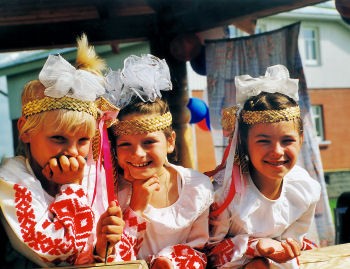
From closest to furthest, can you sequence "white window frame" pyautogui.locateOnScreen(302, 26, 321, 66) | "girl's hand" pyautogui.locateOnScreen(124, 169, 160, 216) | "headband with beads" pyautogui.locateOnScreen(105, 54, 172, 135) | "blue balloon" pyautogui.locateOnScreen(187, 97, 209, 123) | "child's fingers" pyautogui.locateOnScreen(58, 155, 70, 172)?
1. "child's fingers" pyautogui.locateOnScreen(58, 155, 70, 172)
2. "girl's hand" pyautogui.locateOnScreen(124, 169, 160, 216)
3. "headband with beads" pyautogui.locateOnScreen(105, 54, 172, 135)
4. "blue balloon" pyautogui.locateOnScreen(187, 97, 209, 123)
5. "white window frame" pyautogui.locateOnScreen(302, 26, 321, 66)

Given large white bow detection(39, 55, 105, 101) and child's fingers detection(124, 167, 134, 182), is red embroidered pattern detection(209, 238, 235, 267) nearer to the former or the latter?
child's fingers detection(124, 167, 134, 182)

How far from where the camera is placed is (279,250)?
2539 millimetres

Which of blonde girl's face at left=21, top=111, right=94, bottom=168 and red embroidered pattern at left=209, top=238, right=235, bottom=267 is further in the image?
red embroidered pattern at left=209, top=238, right=235, bottom=267

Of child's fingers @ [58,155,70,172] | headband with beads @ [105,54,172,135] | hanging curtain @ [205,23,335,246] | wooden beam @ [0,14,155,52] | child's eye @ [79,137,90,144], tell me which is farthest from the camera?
hanging curtain @ [205,23,335,246]

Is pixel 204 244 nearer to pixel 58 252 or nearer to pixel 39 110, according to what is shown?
pixel 58 252

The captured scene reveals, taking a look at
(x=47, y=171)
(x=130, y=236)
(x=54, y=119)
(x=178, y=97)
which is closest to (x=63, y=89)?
(x=54, y=119)

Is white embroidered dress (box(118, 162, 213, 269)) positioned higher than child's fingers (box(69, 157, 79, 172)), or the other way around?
child's fingers (box(69, 157, 79, 172))

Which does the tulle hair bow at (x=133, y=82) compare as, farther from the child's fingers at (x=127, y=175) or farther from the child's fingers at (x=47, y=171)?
the child's fingers at (x=47, y=171)

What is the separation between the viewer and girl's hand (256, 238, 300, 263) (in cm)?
249

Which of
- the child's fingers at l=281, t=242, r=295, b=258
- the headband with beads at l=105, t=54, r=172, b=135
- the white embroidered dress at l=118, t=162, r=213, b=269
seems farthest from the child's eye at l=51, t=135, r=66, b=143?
the child's fingers at l=281, t=242, r=295, b=258

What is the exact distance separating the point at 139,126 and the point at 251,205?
2.23 feet

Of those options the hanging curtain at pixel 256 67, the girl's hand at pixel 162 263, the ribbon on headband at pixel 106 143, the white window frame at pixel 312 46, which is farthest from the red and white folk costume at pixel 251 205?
the white window frame at pixel 312 46

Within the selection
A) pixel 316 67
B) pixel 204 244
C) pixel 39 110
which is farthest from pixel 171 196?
pixel 316 67

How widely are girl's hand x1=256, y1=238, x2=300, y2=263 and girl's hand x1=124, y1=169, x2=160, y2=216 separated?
1.79 ft
